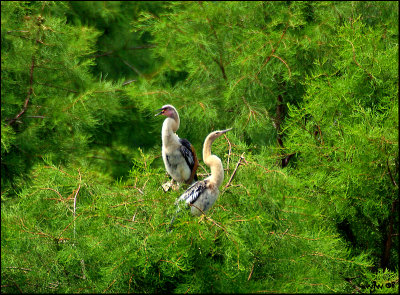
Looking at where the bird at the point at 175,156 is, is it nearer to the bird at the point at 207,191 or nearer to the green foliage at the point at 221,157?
the green foliage at the point at 221,157

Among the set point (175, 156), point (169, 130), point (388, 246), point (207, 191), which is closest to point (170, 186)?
point (175, 156)

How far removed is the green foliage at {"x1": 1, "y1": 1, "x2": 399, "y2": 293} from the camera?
4.11m

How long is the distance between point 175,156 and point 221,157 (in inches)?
17.3

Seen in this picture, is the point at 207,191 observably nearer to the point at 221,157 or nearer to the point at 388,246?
the point at 221,157

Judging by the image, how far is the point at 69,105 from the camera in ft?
24.5

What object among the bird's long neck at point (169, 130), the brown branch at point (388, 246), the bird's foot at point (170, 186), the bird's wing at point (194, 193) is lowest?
the brown branch at point (388, 246)

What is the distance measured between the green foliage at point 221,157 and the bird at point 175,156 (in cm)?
15

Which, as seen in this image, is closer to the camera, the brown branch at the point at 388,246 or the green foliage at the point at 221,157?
the green foliage at the point at 221,157

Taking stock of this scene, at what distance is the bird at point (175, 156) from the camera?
5.39 metres

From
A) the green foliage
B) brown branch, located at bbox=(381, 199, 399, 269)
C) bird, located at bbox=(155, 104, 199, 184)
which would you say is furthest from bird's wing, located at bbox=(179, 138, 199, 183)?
brown branch, located at bbox=(381, 199, 399, 269)

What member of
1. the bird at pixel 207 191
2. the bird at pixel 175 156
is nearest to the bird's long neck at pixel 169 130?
the bird at pixel 175 156

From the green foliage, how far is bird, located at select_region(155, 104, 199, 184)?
149 millimetres

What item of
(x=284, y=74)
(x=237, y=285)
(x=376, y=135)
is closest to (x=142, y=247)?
(x=237, y=285)

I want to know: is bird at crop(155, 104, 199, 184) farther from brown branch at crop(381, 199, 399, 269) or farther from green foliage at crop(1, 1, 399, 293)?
brown branch at crop(381, 199, 399, 269)
